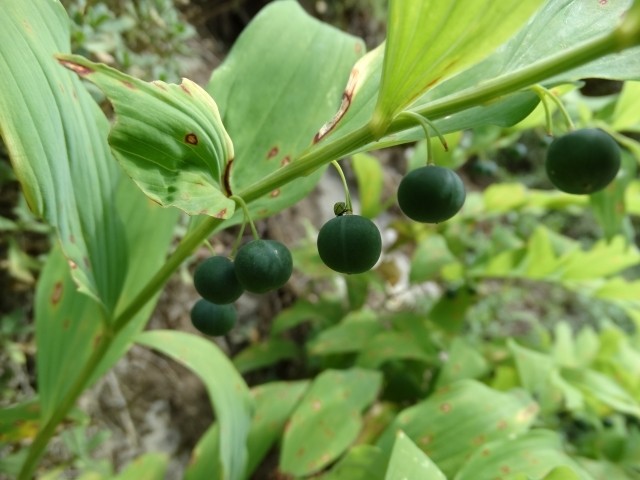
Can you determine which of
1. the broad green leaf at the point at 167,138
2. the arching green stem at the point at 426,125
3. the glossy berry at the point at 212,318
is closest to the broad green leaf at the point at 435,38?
the arching green stem at the point at 426,125

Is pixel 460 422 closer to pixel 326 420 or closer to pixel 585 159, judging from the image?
pixel 326 420

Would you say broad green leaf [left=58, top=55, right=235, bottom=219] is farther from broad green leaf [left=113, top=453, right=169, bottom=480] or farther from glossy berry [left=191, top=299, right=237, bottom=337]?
broad green leaf [left=113, top=453, right=169, bottom=480]

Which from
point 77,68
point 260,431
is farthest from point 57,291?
point 77,68

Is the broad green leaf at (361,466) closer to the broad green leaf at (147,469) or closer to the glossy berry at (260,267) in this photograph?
the broad green leaf at (147,469)

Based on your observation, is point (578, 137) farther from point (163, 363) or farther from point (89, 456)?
point (163, 363)

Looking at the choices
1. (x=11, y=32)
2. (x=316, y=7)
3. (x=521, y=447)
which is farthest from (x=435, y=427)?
(x=316, y=7)

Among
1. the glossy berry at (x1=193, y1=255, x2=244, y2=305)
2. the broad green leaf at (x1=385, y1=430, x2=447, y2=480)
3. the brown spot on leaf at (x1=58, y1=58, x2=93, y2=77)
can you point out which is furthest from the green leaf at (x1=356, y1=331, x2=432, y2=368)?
the brown spot on leaf at (x1=58, y1=58, x2=93, y2=77)
